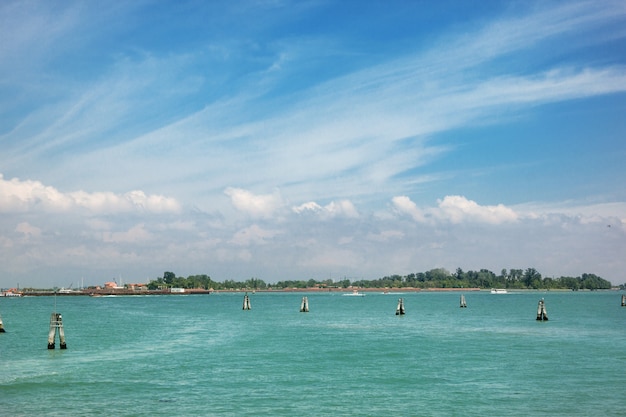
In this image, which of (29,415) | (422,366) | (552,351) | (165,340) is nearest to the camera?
(29,415)

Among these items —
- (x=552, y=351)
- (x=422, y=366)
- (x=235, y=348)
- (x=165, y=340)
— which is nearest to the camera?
(x=422, y=366)

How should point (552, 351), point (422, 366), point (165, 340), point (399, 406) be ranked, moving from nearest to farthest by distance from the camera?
point (399, 406), point (422, 366), point (552, 351), point (165, 340)

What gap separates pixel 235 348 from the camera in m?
57.6

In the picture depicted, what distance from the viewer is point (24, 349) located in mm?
56375

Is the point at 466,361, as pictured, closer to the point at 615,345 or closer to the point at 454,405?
the point at 454,405

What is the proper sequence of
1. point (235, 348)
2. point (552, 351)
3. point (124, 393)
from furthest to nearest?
point (235, 348) < point (552, 351) < point (124, 393)

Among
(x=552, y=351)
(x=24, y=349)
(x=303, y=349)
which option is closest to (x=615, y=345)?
(x=552, y=351)

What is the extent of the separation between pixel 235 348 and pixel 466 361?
21.7 meters

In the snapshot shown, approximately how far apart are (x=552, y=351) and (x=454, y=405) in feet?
84.0

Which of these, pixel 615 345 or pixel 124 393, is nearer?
pixel 124 393

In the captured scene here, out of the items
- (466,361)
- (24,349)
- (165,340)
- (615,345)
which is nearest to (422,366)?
(466,361)

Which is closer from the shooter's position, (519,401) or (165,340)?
(519,401)

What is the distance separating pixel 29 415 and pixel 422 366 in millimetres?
26777

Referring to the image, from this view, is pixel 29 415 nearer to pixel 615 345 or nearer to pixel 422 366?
pixel 422 366
